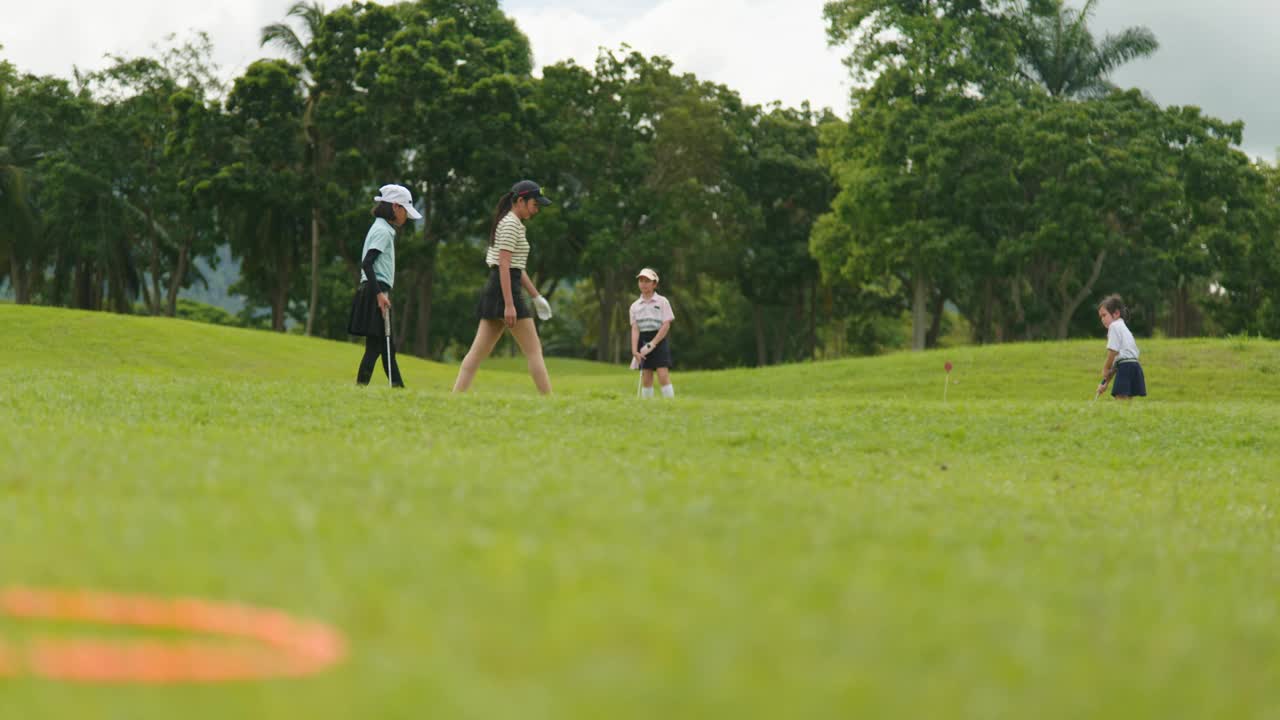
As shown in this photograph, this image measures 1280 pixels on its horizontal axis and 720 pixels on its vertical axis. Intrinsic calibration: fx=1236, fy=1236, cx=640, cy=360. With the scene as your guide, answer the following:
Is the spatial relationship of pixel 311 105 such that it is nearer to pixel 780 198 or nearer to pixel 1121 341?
pixel 780 198

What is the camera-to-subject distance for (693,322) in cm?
7644

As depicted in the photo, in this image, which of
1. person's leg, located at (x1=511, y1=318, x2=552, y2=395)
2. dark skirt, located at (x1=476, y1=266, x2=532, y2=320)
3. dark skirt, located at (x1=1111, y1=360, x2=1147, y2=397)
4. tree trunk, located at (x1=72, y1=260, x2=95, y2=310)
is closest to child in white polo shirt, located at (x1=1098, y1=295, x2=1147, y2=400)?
dark skirt, located at (x1=1111, y1=360, x2=1147, y2=397)

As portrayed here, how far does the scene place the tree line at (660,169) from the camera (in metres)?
47.5

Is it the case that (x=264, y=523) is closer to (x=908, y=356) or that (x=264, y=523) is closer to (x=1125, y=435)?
(x=1125, y=435)

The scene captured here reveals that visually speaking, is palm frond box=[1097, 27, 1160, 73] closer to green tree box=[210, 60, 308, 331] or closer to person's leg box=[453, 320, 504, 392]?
green tree box=[210, 60, 308, 331]

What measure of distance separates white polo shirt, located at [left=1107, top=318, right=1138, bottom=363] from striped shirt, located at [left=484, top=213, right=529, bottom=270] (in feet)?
28.8

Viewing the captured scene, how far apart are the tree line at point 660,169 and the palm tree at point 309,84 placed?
13cm

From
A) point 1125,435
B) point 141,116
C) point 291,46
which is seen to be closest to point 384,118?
point 291,46

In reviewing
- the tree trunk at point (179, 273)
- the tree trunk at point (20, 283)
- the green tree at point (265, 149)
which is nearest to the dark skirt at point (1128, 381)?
the green tree at point (265, 149)

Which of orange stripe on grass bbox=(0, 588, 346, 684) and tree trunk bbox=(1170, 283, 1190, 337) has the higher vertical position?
tree trunk bbox=(1170, 283, 1190, 337)

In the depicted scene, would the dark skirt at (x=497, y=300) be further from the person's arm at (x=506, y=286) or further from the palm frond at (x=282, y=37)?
the palm frond at (x=282, y=37)

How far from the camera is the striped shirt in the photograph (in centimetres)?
1451

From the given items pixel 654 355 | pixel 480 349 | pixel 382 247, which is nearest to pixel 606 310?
pixel 654 355

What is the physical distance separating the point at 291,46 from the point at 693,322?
32292 mm
